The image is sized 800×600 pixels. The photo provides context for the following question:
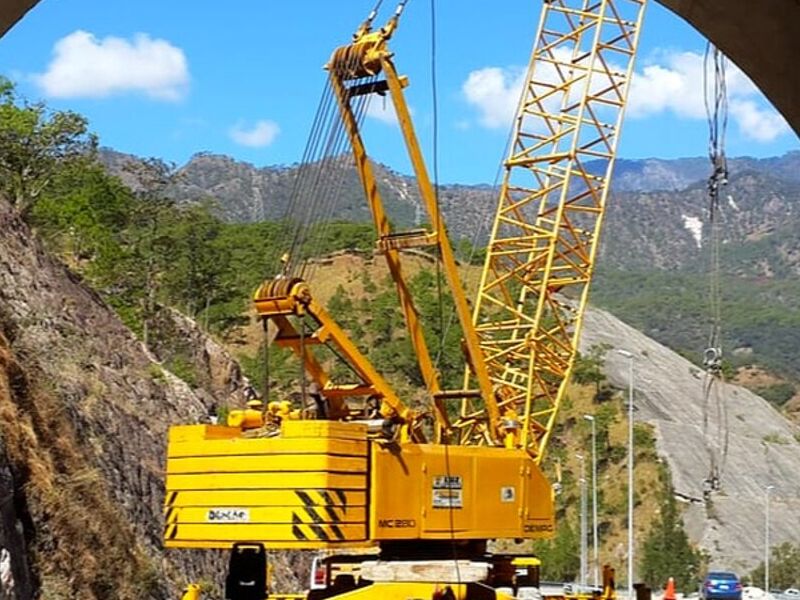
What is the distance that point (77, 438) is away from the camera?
2509cm

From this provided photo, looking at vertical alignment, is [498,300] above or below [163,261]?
below

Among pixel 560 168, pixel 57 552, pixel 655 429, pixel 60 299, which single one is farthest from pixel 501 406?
pixel 655 429

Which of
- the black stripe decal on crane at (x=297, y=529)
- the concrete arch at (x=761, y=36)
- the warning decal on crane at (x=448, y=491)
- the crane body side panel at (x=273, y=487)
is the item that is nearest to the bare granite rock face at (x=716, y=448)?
the warning decal on crane at (x=448, y=491)

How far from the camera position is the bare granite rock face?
88125 millimetres

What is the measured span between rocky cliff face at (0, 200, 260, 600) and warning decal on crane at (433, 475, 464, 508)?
19.6ft

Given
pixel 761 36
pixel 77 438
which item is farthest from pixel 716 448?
pixel 761 36

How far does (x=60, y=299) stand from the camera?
30.3 m

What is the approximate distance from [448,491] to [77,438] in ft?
39.2

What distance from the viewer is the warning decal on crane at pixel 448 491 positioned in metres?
14.7

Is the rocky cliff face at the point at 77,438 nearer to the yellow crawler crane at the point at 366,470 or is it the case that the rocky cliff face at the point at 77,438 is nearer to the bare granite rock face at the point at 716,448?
the yellow crawler crane at the point at 366,470

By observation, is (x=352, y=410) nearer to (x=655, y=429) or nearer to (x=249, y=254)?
(x=655, y=429)

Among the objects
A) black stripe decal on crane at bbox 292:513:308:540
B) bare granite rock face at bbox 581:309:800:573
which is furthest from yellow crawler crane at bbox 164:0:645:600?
bare granite rock face at bbox 581:309:800:573

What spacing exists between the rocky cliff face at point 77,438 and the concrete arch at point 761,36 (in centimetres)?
1436

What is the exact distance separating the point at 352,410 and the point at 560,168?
13.0 metres
